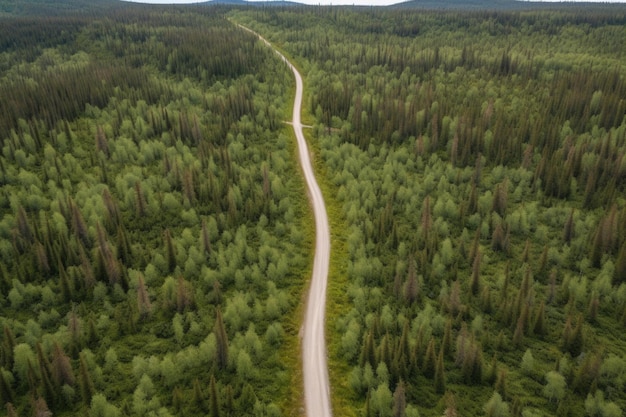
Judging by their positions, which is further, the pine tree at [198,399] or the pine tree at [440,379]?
the pine tree at [440,379]

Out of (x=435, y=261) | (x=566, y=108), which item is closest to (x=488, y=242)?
(x=435, y=261)

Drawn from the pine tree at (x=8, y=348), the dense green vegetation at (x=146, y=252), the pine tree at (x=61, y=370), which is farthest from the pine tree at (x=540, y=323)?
the pine tree at (x=8, y=348)

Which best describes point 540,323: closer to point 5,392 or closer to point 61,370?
point 61,370

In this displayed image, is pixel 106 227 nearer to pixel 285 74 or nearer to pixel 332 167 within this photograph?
pixel 332 167

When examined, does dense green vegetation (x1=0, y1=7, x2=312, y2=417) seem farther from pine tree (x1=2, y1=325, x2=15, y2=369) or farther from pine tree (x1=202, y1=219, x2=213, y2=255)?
pine tree (x1=202, y1=219, x2=213, y2=255)

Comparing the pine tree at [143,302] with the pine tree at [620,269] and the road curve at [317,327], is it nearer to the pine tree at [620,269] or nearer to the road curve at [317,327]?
the road curve at [317,327]

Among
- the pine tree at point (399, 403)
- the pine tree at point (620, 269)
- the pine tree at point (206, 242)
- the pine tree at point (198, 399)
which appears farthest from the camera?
the pine tree at point (206, 242)
